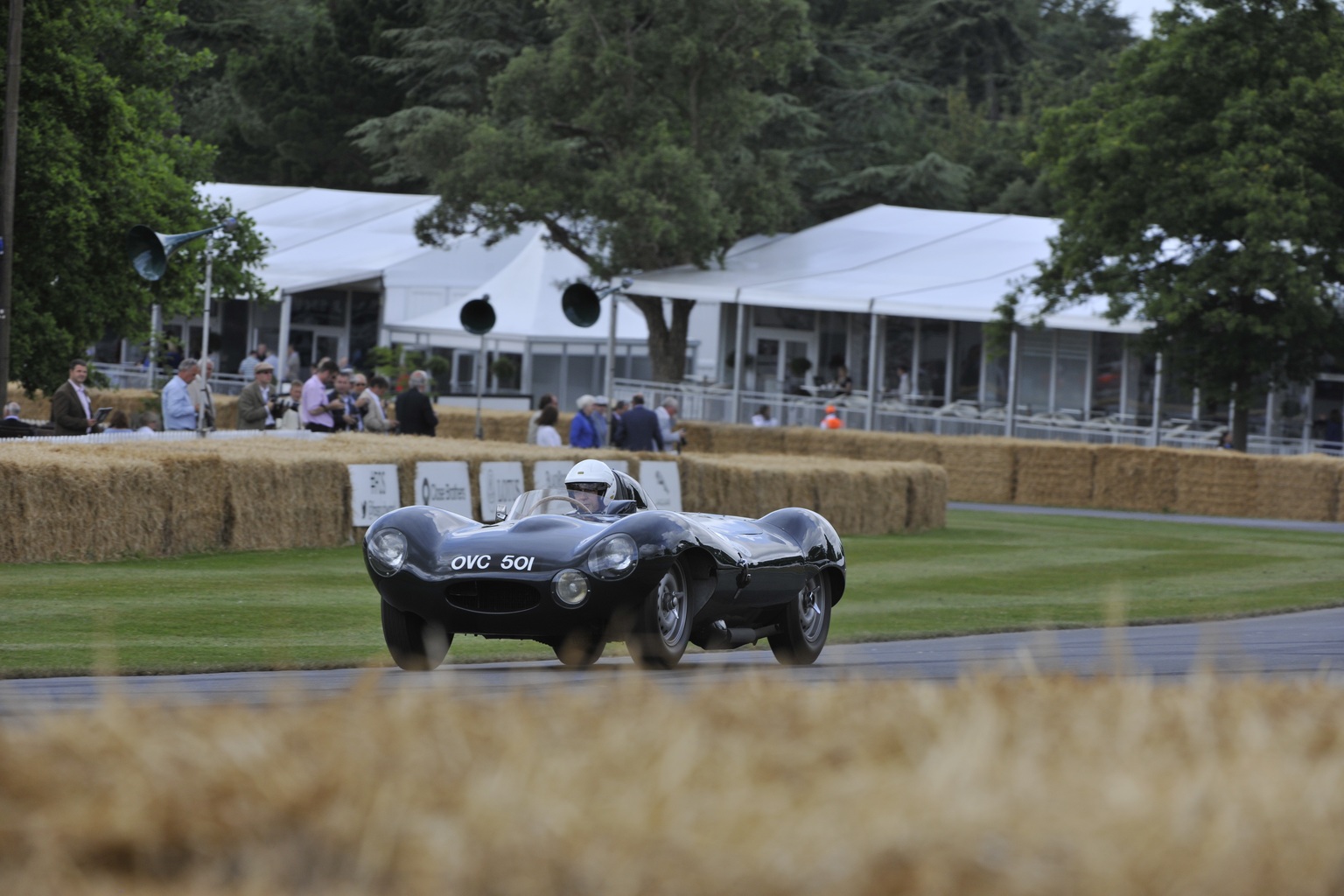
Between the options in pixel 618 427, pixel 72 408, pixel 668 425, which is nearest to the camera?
pixel 72 408

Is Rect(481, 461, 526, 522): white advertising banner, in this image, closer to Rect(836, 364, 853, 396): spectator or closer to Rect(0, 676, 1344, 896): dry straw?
Rect(0, 676, 1344, 896): dry straw

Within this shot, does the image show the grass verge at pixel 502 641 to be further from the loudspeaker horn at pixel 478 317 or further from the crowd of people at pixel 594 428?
the loudspeaker horn at pixel 478 317

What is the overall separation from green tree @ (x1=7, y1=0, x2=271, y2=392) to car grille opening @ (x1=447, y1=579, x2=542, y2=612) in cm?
1702

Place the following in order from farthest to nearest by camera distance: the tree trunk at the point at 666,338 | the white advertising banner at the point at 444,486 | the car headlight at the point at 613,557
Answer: the tree trunk at the point at 666,338
the white advertising banner at the point at 444,486
the car headlight at the point at 613,557

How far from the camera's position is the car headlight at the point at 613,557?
971 centimetres

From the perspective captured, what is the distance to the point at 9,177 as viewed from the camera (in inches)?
921

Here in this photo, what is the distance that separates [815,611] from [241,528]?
899cm

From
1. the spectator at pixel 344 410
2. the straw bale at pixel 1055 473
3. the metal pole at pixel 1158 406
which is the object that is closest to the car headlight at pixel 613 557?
the spectator at pixel 344 410

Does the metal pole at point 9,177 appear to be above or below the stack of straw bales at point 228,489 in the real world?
above

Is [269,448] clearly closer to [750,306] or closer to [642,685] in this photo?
[642,685]

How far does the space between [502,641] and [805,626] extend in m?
2.64

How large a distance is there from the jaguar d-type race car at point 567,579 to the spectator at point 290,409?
15.6 meters

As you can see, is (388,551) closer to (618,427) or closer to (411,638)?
(411,638)

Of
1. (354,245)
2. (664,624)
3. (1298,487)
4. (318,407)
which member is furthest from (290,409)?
(354,245)
